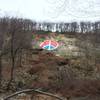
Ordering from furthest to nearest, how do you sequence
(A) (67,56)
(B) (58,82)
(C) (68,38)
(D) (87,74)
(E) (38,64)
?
(C) (68,38) < (A) (67,56) < (E) (38,64) < (D) (87,74) < (B) (58,82)

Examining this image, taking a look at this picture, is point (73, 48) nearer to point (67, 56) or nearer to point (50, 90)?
point (67, 56)

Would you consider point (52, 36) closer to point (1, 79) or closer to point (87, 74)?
point (87, 74)

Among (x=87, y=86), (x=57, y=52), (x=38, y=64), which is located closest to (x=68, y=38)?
(x=57, y=52)

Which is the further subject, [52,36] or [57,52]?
[52,36]

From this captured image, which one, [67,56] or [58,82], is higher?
[67,56]

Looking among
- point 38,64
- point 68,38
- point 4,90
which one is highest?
point 68,38

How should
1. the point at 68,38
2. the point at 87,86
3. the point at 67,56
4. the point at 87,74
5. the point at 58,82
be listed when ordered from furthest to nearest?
1. the point at 68,38
2. the point at 67,56
3. the point at 87,74
4. the point at 58,82
5. the point at 87,86

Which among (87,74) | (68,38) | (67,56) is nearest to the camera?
(87,74)

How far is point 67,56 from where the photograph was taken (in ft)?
76.1

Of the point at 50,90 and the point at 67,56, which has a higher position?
the point at 67,56

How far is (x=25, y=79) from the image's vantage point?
18062 millimetres

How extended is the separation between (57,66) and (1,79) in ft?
16.0

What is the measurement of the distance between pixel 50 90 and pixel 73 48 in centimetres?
948

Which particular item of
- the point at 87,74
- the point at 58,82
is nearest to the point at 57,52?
the point at 87,74
